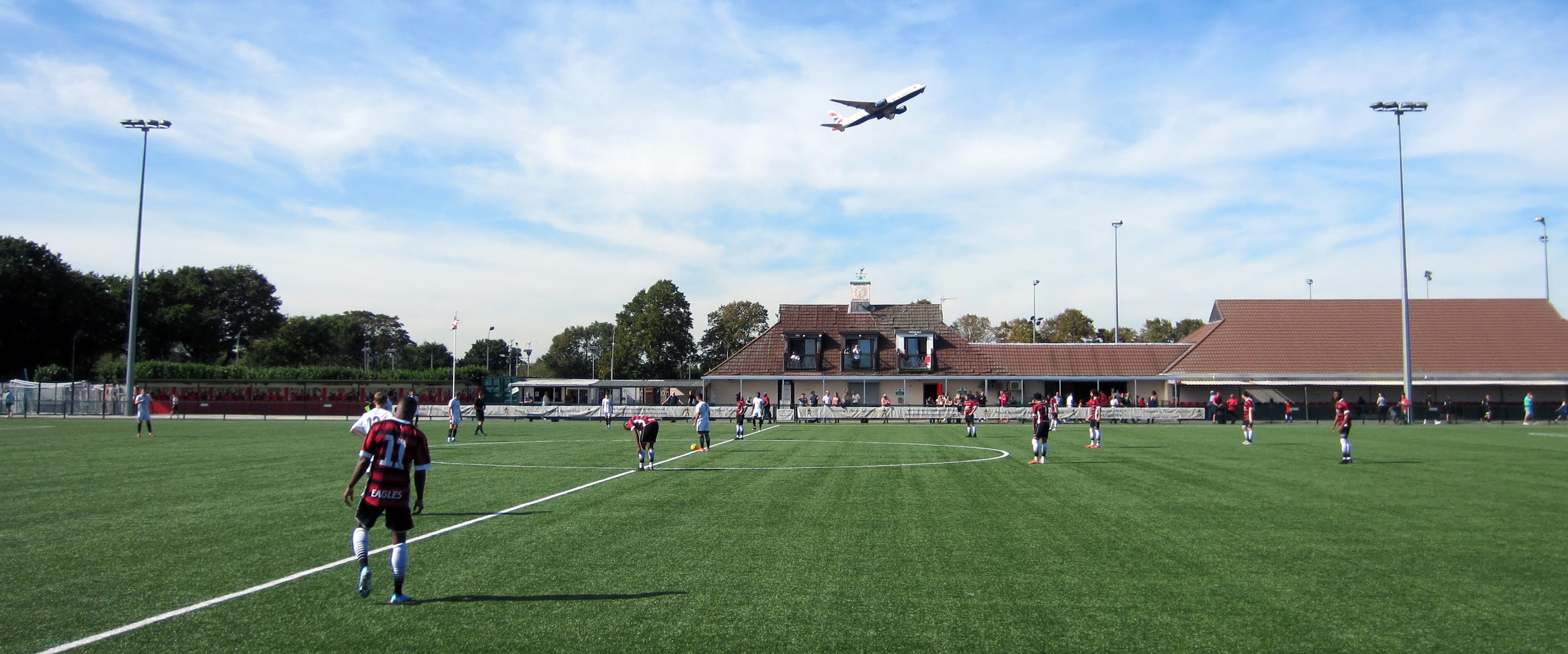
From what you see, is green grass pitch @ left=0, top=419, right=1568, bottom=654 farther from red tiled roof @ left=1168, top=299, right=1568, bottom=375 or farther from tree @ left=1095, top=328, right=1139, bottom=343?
tree @ left=1095, top=328, right=1139, bottom=343

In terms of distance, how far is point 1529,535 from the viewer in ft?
35.8

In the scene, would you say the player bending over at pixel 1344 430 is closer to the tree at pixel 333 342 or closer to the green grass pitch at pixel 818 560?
the green grass pitch at pixel 818 560

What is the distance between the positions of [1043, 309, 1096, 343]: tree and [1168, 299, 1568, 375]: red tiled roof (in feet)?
74.7

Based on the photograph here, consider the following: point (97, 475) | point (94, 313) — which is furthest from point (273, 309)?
point (97, 475)

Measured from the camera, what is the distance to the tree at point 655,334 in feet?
283

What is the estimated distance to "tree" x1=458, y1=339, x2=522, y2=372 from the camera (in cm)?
14038

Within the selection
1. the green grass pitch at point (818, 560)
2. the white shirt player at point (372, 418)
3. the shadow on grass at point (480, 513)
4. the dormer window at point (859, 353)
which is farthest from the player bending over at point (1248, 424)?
the dormer window at point (859, 353)

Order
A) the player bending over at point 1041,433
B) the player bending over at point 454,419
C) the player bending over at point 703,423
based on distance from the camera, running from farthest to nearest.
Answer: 1. the player bending over at point 454,419
2. the player bending over at point 703,423
3. the player bending over at point 1041,433

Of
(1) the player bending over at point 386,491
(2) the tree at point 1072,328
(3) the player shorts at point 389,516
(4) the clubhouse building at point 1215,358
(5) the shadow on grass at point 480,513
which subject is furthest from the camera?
(2) the tree at point 1072,328

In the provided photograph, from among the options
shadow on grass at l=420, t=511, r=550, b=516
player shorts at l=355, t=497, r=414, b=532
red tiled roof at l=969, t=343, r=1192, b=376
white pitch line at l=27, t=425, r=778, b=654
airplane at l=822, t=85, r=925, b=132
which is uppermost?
airplane at l=822, t=85, r=925, b=132

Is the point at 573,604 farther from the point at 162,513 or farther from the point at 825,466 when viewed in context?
the point at 825,466

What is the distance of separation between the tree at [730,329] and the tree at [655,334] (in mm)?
5097

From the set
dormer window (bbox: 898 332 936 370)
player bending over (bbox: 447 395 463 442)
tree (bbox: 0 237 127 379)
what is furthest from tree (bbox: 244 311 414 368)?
player bending over (bbox: 447 395 463 442)

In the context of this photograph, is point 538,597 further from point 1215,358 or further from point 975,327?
point 975,327
